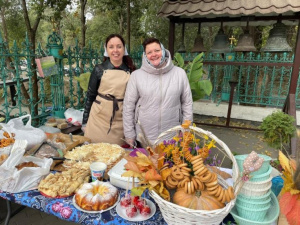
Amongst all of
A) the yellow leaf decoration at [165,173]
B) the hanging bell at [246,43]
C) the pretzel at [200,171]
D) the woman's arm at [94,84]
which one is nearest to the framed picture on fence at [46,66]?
the woman's arm at [94,84]

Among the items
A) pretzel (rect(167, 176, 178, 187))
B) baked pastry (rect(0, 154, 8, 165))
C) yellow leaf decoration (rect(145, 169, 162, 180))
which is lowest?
baked pastry (rect(0, 154, 8, 165))

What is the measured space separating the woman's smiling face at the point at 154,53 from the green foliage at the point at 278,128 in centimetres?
176

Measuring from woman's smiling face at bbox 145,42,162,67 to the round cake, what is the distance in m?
1.17

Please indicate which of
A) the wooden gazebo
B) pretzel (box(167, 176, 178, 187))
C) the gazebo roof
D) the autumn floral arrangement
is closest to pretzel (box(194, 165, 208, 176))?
the autumn floral arrangement

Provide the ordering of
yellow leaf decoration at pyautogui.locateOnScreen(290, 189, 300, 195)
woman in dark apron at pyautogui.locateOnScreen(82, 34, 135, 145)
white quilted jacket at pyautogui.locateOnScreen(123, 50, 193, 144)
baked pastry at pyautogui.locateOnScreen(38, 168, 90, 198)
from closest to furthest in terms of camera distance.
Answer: yellow leaf decoration at pyautogui.locateOnScreen(290, 189, 300, 195) < baked pastry at pyautogui.locateOnScreen(38, 168, 90, 198) < white quilted jacket at pyautogui.locateOnScreen(123, 50, 193, 144) < woman in dark apron at pyautogui.locateOnScreen(82, 34, 135, 145)

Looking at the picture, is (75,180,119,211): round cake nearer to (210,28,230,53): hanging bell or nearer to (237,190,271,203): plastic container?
(237,190,271,203): plastic container

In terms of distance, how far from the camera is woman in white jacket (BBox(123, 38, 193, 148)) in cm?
206

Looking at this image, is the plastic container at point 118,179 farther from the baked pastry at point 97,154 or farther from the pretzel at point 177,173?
the pretzel at point 177,173

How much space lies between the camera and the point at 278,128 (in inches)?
111

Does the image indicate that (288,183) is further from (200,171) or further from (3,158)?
(3,158)

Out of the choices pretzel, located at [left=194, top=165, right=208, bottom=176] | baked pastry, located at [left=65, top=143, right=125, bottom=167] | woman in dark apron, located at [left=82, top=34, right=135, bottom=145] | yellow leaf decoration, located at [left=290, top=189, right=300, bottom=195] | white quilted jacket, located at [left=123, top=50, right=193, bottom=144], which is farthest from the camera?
woman in dark apron, located at [left=82, top=34, right=135, bottom=145]

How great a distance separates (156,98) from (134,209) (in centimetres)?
110

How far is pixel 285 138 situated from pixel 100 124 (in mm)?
2325

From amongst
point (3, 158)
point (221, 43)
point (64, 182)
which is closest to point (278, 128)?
point (221, 43)
